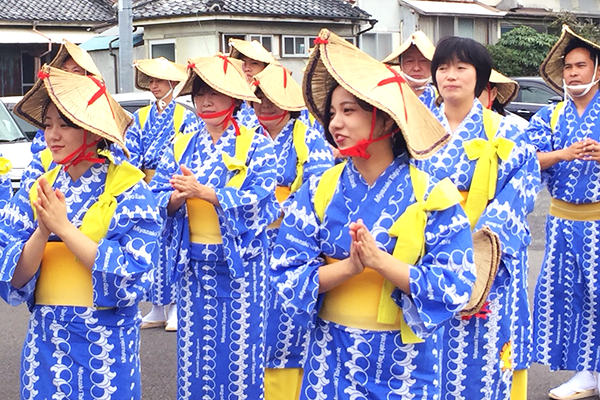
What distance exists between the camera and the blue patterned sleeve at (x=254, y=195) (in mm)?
4516

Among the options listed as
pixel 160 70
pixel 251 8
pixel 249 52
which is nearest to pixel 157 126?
pixel 160 70

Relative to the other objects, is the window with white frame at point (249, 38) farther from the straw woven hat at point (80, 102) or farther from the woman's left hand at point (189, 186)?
the straw woven hat at point (80, 102)

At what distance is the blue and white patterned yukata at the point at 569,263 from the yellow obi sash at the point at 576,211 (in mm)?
24

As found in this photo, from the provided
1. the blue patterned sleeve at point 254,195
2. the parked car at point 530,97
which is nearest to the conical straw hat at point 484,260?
the blue patterned sleeve at point 254,195

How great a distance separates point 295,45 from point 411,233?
22.7 meters

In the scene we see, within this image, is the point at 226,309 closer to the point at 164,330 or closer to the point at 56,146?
the point at 56,146

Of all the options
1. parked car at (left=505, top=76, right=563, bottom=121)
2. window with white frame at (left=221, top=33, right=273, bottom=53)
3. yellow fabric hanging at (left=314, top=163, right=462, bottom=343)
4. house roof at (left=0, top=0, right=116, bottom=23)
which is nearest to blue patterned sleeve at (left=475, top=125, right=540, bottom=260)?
yellow fabric hanging at (left=314, top=163, right=462, bottom=343)

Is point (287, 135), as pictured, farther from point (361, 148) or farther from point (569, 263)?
point (361, 148)

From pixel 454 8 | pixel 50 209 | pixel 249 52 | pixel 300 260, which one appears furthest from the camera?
pixel 454 8

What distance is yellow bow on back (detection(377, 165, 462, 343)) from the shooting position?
293cm

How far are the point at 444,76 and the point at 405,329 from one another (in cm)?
166

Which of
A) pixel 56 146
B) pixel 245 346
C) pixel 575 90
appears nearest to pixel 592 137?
pixel 575 90

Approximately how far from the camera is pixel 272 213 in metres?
4.84

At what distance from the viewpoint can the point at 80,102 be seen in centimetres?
342
